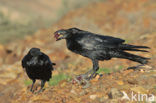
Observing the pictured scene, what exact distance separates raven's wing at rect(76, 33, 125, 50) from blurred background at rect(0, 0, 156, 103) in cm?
72

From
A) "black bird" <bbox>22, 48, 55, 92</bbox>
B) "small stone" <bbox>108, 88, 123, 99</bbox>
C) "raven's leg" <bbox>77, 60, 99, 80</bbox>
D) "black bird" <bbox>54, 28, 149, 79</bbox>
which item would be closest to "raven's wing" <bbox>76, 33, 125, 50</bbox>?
"black bird" <bbox>54, 28, 149, 79</bbox>

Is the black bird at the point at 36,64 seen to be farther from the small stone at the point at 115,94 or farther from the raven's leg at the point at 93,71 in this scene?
the small stone at the point at 115,94

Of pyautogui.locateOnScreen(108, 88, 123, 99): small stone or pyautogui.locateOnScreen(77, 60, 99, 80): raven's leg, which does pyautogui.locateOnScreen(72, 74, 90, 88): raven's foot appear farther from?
pyautogui.locateOnScreen(108, 88, 123, 99): small stone

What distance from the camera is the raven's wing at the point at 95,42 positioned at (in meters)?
A: 5.85

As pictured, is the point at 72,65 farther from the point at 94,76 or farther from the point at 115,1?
the point at 115,1

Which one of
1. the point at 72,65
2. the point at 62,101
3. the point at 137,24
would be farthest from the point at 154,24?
the point at 62,101

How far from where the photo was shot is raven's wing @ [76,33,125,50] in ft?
19.2

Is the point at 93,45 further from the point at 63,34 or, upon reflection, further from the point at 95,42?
the point at 63,34

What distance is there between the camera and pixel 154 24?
12.9m

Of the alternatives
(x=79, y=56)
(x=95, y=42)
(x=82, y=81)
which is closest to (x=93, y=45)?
(x=95, y=42)

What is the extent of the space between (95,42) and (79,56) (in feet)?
17.2

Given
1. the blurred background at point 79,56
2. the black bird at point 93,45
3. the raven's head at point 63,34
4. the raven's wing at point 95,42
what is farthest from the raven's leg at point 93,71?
the raven's head at point 63,34

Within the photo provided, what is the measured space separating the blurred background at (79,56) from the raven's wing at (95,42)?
0.72 m

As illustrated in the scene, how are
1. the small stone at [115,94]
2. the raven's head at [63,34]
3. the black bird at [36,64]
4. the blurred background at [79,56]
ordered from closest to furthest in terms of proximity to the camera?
the small stone at [115,94] → the blurred background at [79,56] → the raven's head at [63,34] → the black bird at [36,64]
